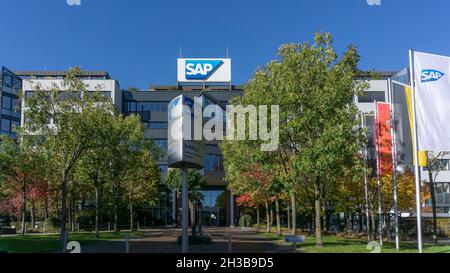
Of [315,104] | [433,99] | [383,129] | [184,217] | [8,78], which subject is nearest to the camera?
[433,99]

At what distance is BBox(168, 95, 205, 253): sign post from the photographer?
9898 millimetres

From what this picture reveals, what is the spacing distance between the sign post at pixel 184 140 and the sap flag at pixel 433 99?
4248 mm

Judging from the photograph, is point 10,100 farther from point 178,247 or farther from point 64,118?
point 178,247

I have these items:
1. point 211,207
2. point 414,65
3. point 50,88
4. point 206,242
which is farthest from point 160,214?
point 414,65

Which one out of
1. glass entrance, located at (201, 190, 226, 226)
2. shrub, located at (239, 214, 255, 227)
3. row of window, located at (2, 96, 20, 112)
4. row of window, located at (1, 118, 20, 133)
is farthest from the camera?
glass entrance, located at (201, 190, 226, 226)

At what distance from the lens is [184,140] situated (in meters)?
10.9

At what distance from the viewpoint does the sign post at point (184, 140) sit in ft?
32.5

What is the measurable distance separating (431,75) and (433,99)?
19.3 inches

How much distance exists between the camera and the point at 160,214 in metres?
77.9

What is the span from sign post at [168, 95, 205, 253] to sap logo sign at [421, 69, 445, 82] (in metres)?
4.56

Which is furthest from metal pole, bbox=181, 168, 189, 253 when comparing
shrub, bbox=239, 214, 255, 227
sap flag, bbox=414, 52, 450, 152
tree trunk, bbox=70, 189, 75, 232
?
shrub, bbox=239, 214, 255, 227

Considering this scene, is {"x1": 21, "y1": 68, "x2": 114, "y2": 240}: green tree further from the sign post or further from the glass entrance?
the glass entrance

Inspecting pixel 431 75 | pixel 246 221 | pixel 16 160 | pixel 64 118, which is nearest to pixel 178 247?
pixel 64 118
